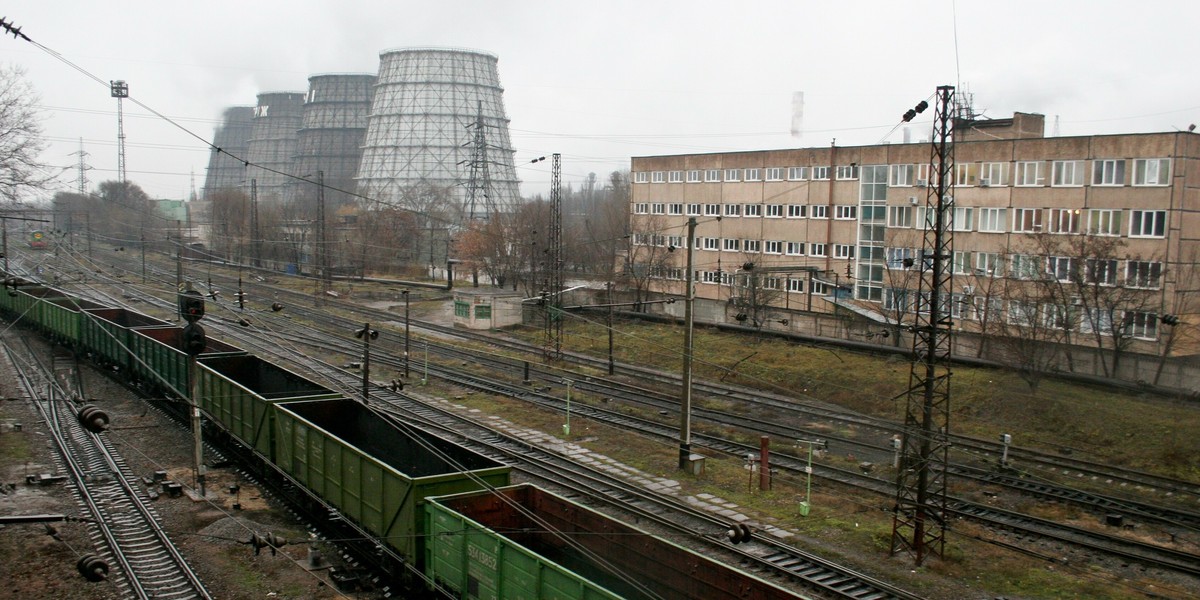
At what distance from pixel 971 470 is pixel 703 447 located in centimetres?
720

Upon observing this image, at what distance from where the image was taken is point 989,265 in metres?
36.3

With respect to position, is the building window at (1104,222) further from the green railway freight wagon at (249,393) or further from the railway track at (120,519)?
the railway track at (120,519)

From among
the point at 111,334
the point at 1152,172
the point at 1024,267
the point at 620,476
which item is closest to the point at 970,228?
the point at 1024,267

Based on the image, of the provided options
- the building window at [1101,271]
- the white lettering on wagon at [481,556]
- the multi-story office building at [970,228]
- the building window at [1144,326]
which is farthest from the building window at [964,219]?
the white lettering on wagon at [481,556]

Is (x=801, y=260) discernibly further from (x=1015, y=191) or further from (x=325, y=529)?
(x=325, y=529)

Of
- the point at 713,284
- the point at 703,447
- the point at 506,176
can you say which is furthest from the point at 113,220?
the point at 703,447

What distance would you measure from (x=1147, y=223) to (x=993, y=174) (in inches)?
267

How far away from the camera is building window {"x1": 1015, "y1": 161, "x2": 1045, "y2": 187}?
3600cm

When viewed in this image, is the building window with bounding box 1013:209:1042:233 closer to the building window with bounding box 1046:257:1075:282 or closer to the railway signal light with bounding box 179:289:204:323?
the building window with bounding box 1046:257:1075:282

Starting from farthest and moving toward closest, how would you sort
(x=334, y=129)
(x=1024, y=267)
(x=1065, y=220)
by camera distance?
1. (x=334, y=129)
2. (x=1065, y=220)
3. (x=1024, y=267)

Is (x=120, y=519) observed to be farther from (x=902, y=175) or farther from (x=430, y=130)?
(x=430, y=130)

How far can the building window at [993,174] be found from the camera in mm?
37250

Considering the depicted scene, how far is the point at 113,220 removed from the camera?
9669cm

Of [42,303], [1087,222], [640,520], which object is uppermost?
[1087,222]
